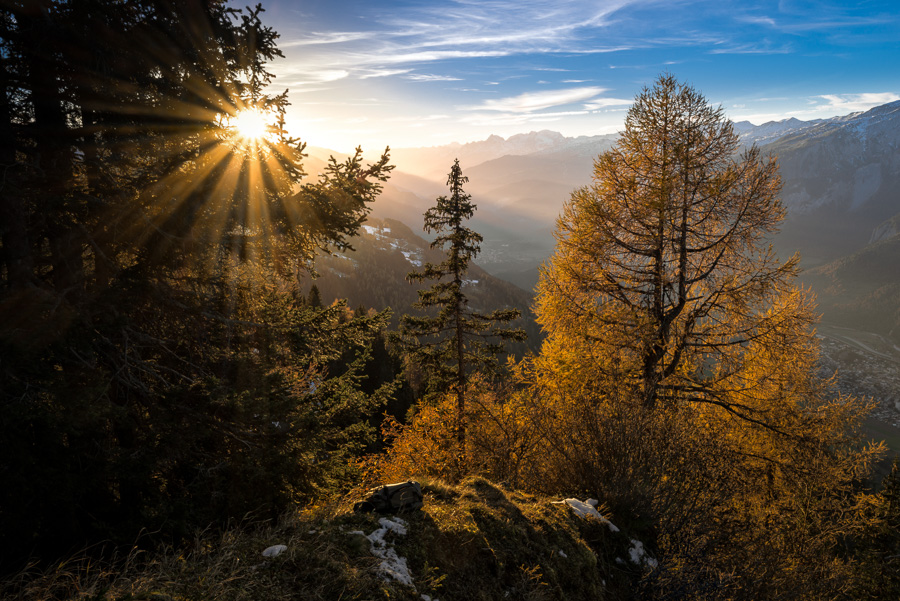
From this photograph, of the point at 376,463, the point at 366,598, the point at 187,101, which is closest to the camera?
the point at 366,598

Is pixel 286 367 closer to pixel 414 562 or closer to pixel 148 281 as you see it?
pixel 148 281

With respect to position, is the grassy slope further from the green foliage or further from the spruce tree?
the spruce tree

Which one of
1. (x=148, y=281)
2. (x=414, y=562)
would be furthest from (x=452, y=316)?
(x=414, y=562)

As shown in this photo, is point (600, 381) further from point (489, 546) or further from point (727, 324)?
point (489, 546)

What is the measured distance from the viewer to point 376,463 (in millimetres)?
11266

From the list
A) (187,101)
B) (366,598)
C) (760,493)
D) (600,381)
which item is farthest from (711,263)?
(187,101)

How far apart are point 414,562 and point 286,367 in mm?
3817

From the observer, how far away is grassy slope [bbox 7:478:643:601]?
3.29 meters

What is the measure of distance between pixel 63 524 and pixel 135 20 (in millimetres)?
6317

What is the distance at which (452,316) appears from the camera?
13969 mm

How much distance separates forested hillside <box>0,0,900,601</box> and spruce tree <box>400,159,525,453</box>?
152 inches

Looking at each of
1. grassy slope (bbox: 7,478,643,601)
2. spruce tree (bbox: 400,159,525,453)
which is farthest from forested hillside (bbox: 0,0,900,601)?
spruce tree (bbox: 400,159,525,453)

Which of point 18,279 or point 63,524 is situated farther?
point 18,279

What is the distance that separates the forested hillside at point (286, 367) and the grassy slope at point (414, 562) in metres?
0.03
